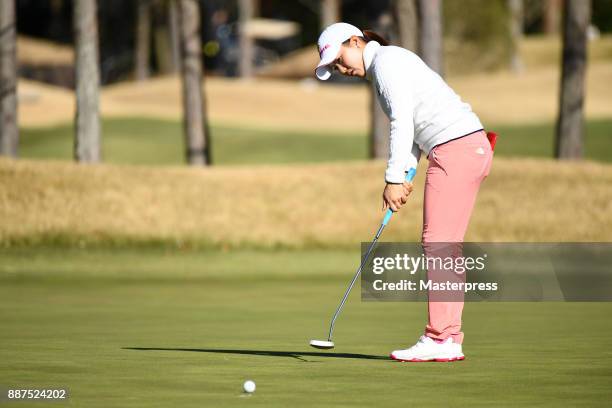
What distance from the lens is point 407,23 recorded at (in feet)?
84.1

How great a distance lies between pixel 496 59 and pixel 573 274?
1721 inches

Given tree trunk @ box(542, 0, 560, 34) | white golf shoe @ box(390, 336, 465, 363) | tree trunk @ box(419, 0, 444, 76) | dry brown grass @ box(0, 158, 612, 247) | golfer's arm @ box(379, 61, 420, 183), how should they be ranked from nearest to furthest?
golfer's arm @ box(379, 61, 420, 183)
white golf shoe @ box(390, 336, 465, 363)
dry brown grass @ box(0, 158, 612, 247)
tree trunk @ box(419, 0, 444, 76)
tree trunk @ box(542, 0, 560, 34)

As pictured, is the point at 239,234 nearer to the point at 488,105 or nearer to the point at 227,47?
the point at 488,105

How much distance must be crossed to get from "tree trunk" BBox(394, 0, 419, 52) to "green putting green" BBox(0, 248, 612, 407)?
833cm

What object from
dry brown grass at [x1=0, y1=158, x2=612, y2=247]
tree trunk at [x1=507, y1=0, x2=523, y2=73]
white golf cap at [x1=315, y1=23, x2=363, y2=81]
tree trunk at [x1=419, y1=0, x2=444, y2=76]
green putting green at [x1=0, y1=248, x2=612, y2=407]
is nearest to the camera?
green putting green at [x1=0, y1=248, x2=612, y2=407]

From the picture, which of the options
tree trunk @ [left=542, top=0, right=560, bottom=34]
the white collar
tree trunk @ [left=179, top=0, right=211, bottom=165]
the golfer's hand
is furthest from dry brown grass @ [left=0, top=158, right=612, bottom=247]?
tree trunk @ [left=542, top=0, right=560, bottom=34]

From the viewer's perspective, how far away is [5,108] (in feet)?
81.9

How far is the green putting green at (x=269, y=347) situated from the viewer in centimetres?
750

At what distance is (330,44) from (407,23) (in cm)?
1680

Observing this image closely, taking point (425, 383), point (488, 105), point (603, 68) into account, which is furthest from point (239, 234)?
point (603, 68)

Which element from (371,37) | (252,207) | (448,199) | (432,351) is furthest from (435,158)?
(252,207)

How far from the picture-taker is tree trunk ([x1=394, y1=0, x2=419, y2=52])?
25547 mm

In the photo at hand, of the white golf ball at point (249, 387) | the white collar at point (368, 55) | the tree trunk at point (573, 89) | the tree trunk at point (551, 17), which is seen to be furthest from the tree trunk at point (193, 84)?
the tree trunk at point (551, 17)

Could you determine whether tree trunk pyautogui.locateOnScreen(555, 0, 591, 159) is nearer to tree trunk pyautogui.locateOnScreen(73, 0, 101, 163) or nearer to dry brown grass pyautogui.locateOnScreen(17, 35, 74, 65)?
tree trunk pyautogui.locateOnScreen(73, 0, 101, 163)
